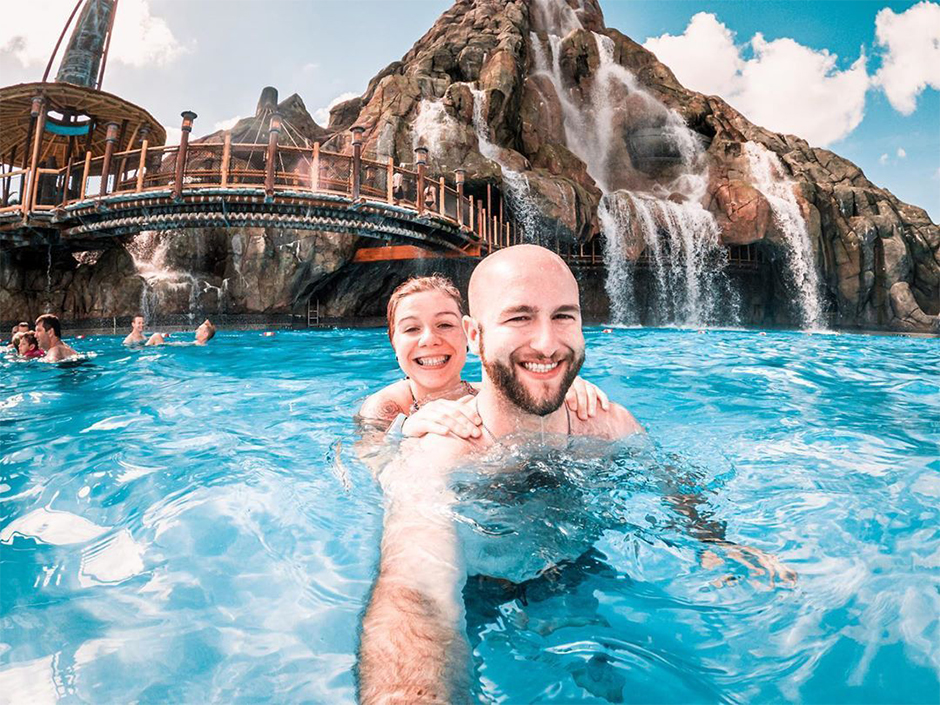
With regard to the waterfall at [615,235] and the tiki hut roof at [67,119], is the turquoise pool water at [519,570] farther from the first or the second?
the waterfall at [615,235]

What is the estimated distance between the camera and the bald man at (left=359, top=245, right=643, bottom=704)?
1.29m

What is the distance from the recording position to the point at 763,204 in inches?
883

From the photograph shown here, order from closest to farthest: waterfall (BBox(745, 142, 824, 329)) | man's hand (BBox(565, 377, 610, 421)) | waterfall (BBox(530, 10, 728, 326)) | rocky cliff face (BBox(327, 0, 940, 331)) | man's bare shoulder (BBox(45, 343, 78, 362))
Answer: man's hand (BBox(565, 377, 610, 421))
man's bare shoulder (BBox(45, 343, 78, 362))
rocky cliff face (BBox(327, 0, 940, 331))
waterfall (BBox(745, 142, 824, 329))
waterfall (BBox(530, 10, 728, 326))

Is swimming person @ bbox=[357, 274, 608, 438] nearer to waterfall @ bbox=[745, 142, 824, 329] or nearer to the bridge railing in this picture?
the bridge railing

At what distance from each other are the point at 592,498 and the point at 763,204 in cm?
2476

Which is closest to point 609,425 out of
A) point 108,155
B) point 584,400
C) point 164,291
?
point 584,400

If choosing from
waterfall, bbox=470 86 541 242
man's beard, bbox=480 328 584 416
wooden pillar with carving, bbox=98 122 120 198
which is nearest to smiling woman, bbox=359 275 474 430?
man's beard, bbox=480 328 584 416

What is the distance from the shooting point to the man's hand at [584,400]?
238cm

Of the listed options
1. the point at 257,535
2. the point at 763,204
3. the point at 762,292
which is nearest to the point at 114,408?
the point at 257,535

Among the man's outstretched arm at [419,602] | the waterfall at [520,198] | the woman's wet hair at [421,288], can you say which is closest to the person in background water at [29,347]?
the woman's wet hair at [421,288]

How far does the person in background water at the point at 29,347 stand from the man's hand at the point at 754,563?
11.0 m

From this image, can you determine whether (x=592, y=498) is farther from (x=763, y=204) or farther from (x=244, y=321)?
(x=763, y=204)

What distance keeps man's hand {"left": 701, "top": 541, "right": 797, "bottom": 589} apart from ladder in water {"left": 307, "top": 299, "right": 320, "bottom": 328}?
20108 mm

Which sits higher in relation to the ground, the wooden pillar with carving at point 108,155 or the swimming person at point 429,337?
the wooden pillar with carving at point 108,155
